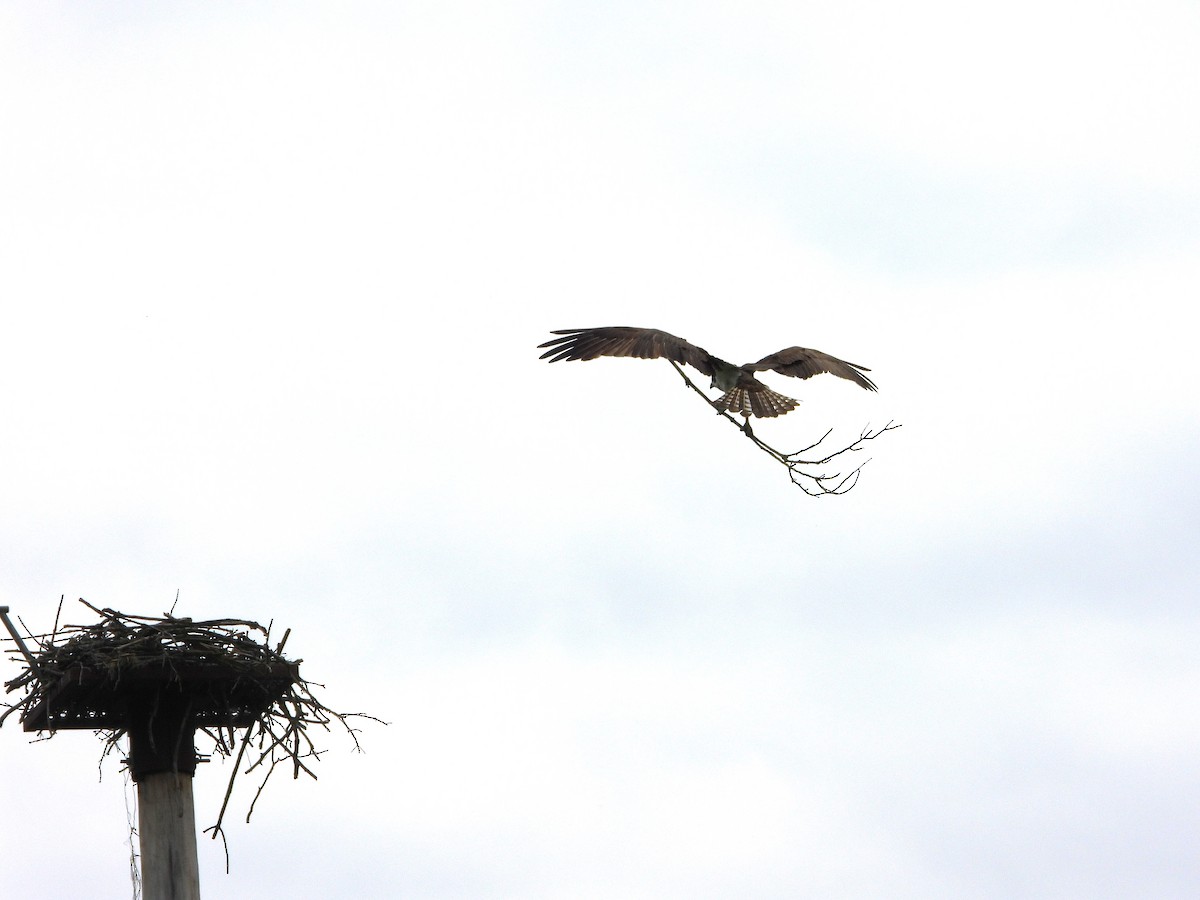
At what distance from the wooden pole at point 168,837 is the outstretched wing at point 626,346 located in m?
4.66

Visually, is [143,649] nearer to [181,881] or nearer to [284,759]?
[284,759]

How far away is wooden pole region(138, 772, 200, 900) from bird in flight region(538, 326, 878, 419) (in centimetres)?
→ 467

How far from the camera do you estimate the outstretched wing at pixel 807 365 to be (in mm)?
11695

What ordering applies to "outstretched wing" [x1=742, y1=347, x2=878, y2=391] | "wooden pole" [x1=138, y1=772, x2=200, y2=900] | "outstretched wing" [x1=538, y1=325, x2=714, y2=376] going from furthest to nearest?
"outstretched wing" [x1=742, y1=347, x2=878, y2=391] < "outstretched wing" [x1=538, y1=325, x2=714, y2=376] < "wooden pole" [x1=138, y1=772, x2=200, y2=900]

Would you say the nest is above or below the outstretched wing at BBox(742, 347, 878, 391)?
below

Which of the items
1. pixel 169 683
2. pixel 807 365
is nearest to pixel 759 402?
pixel 807 365

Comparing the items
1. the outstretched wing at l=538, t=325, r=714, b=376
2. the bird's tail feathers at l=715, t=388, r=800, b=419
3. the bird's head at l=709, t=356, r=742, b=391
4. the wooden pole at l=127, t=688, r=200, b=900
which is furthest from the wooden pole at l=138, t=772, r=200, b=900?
the bird's tail feathers at l=715, t=388, r=800, b=419

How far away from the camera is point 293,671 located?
790 cm

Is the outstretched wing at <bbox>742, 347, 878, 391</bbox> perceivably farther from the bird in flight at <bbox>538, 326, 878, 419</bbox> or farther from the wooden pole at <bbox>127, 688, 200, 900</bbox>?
the wooden pole at <bbox>127, 688, 200, 900</bbox>

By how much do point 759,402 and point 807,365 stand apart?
1.77 feet

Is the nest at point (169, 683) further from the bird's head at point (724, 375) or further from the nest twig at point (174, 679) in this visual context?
the bird's head at point (724, 375)

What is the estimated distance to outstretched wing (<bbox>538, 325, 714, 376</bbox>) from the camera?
10.4 meters

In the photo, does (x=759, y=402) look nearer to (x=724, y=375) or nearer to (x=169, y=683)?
(x=724, y=375)

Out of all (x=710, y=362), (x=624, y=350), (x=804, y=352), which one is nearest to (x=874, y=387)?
(x=804, y=352)
